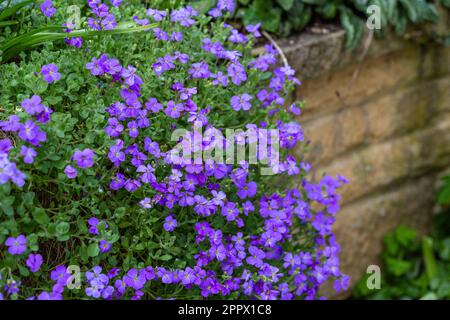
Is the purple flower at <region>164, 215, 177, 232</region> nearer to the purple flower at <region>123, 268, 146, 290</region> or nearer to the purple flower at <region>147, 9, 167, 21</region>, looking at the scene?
the purple flower at <region>123, 268, 146, 290</region>

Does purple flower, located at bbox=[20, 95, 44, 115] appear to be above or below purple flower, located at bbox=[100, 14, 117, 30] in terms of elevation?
below

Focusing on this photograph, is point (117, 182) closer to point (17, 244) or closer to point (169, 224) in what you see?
point (169, 224)

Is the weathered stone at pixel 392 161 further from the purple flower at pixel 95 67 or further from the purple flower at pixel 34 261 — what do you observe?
the purple flower at pixel 34 261

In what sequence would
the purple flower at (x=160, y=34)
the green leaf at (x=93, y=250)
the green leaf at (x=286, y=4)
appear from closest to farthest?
1. the green leaf at (x=93, y=250)
2. the purple flower at (x=160, y=34)
3. the green leaf at (x=286, y=4)

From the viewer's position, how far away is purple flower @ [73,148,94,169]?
4.60 ft

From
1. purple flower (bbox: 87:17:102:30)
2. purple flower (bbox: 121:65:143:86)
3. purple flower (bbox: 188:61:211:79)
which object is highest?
purple flower (bbox: 87:17:102:30)

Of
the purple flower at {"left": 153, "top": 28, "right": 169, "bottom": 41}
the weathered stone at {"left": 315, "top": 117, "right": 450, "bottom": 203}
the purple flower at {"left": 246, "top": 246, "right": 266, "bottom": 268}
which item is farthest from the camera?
the weathered stone at {"left": 315, "top": 117, "right": 450, "bottom": 203}

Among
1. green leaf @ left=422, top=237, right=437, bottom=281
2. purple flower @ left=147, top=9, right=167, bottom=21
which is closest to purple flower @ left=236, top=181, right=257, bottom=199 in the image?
purple flower @ left=147, top=9, right=167, bottom=21

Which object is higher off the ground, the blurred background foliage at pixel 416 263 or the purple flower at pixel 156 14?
the purple flower at pixel 156 14

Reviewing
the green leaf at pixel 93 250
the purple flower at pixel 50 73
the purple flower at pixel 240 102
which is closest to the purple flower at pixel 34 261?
the green leaf at pixel 93 250

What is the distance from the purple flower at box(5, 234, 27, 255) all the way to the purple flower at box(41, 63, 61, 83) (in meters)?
0.34

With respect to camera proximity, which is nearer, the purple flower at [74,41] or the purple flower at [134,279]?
the purple flower at [134,279]

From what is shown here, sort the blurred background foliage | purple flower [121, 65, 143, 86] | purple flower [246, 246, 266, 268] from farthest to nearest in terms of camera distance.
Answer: the blurred background foliage < purple flower [246, 246, 266, 268] < purple flower [121, 65, 143, 86]

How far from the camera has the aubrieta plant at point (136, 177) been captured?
1433 millimetres
